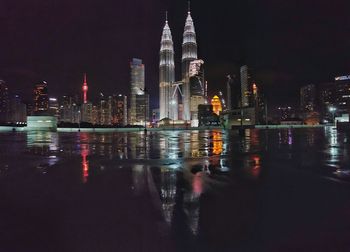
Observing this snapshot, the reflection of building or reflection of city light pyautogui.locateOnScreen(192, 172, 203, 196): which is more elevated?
the reflection of building

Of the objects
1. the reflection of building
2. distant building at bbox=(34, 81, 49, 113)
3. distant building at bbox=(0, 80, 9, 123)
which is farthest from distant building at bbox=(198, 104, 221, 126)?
distant building at bbox=(0, 80, 9, 123)

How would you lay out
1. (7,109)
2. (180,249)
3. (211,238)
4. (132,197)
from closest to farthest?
(180,249) < (211,238) < (132,197) < (7,109)

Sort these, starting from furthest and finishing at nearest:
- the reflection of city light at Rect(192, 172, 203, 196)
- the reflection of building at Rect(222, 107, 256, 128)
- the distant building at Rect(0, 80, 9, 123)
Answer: the distant building at Rect(0, 80, 9, 123), the reflection of building at Rect(222, 107, 256, 128), the reflection of city light at Rect(192, 172, 203, 196)

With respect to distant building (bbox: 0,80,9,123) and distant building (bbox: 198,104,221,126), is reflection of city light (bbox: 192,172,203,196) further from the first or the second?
distant building (bbox: 0,80,9,123)

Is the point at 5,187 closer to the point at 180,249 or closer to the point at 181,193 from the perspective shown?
the point at 181,193

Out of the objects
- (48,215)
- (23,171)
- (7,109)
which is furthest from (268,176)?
(7,109)

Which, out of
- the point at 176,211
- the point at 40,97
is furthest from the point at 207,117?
the point at 176,211

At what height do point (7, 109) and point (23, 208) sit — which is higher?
point (7, 109)

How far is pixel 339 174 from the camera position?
407 inches

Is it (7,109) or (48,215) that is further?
(7,109)

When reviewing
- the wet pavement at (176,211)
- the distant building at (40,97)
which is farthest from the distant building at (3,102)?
the wet pavement at (176,211)

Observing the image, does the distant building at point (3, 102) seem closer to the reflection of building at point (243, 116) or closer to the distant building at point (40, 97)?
the distant building at point (40, 97)

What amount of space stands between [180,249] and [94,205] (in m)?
2.92

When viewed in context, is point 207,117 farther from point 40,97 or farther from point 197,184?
point 197,184
